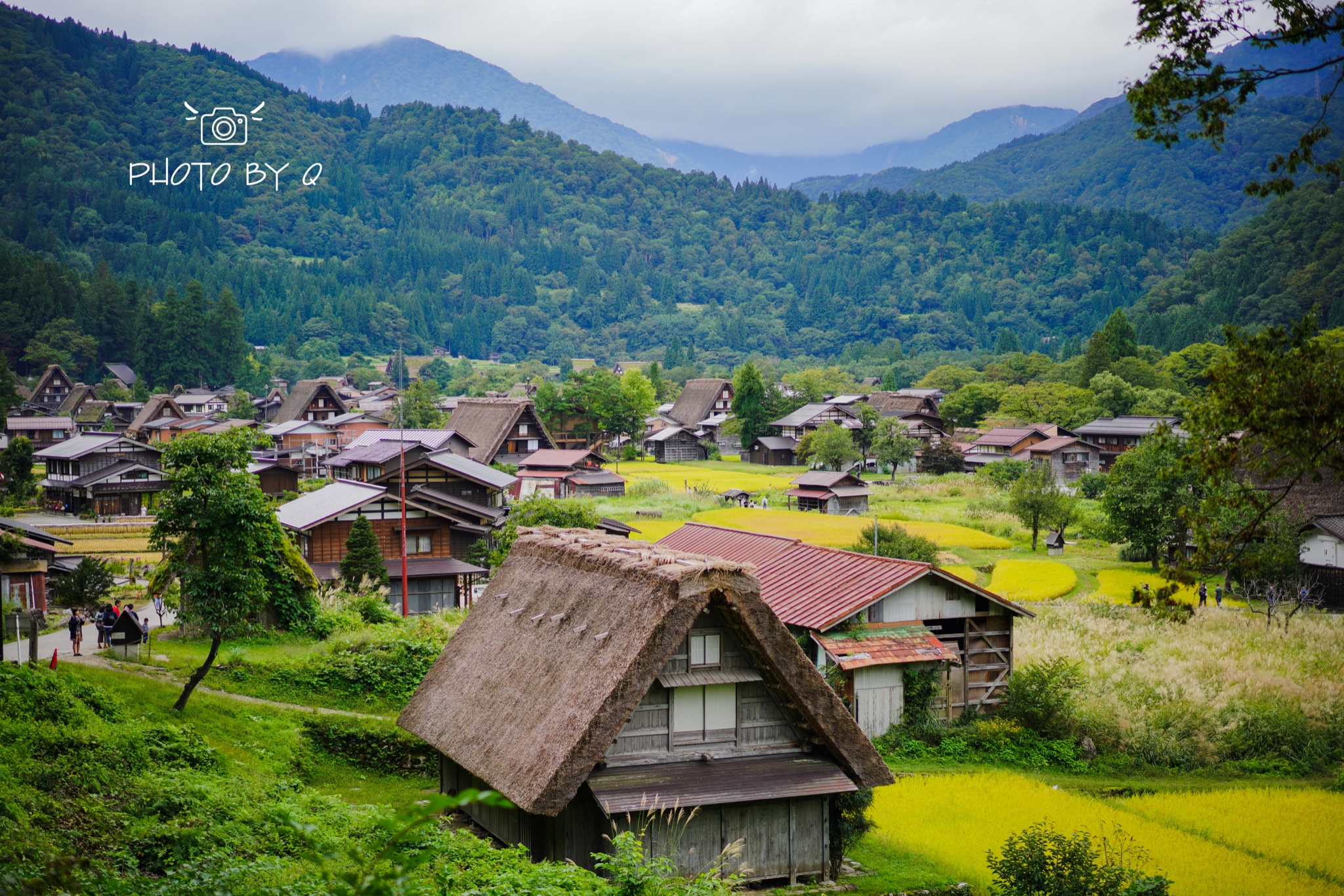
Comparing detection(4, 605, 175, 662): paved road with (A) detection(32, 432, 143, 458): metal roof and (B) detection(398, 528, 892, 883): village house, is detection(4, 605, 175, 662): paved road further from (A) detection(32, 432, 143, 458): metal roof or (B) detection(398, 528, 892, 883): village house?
(A) detection(32, 432, 143, 458): metal roof

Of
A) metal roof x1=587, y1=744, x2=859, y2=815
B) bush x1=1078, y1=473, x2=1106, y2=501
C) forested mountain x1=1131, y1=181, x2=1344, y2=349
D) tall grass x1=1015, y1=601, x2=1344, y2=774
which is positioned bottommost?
tall grass x1=1015, y1=601, x2=1344, y2=774

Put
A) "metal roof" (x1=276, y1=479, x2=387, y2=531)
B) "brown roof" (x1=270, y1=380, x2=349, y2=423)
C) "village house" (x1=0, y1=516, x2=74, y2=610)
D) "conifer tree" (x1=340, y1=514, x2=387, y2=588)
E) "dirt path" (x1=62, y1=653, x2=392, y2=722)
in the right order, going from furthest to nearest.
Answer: "brown roof" (x1=270, y1=380, x2=349, y2=423), "metal roof" (x1=276, y1=479, x2=387, y2=531), "conifer tree" (x1=340, y1=514, x2=387, y2=588), "village house" (x1=0, y1=516, x2=74, y2=610), "dirt path" (x1=62, y1=653, x2=392, y2=722)

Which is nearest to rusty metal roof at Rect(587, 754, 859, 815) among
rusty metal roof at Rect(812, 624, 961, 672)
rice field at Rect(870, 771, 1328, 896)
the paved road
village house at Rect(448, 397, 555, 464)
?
rice field at Rect(870, 771, 1328, 896)

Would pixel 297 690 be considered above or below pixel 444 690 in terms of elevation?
A: below

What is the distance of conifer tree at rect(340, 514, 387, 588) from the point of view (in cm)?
2803

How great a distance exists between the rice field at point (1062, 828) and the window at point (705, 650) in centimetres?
461

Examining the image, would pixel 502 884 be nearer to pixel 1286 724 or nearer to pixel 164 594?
pixel 1286 724

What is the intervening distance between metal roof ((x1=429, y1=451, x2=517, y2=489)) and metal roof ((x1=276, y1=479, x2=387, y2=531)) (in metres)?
3.91

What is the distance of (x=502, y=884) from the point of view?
27.2 ft

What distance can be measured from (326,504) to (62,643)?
9552mm

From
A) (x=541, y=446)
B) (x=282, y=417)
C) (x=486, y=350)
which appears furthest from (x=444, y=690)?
(x=486, y=350)

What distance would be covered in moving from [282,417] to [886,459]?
48207 mm

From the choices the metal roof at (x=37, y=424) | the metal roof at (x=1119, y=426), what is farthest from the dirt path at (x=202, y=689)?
the metal roof at (x=1119, y=426)

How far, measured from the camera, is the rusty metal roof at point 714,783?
11.6 metres
